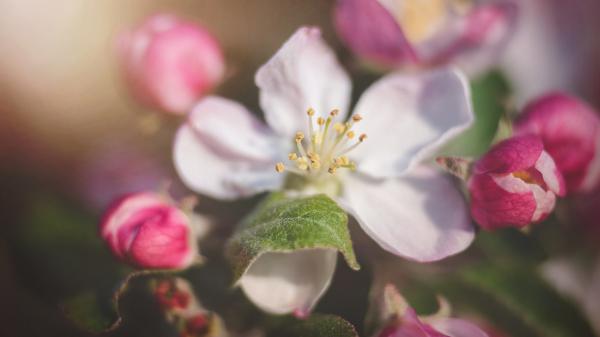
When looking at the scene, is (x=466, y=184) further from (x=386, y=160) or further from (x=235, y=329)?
(x=235, y=329)

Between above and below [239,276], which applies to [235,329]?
below

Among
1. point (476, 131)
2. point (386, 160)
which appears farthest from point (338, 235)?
point (476, 131)

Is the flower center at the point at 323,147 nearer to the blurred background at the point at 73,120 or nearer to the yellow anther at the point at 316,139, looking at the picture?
the yellow anther at the point at 316,139

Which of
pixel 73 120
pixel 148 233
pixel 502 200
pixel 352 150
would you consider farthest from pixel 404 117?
pixel 73 120

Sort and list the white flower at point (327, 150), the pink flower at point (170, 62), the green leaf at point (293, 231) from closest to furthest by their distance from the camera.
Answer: the green leaf at point (293, 231), the white flower at point (327, 150), the pink flower at point (170, 62)

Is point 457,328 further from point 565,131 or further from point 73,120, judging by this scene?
point 73,120

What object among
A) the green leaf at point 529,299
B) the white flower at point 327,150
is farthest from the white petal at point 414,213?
the green leaf at point 529,299

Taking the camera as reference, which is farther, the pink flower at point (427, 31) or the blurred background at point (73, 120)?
the blurred background at point (73, 120)
